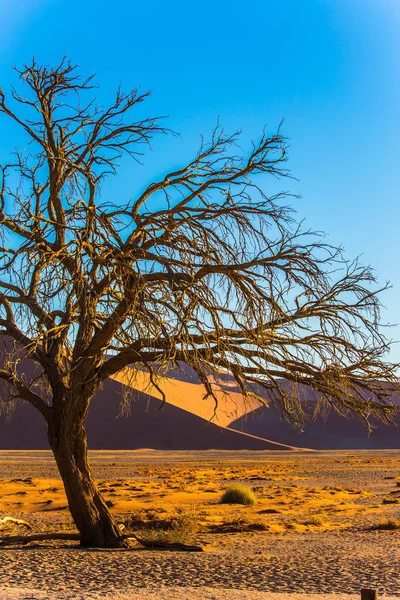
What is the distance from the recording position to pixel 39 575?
846 centimetres

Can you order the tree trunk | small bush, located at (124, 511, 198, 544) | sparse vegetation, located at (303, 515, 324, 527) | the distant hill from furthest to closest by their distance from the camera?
1. the distant hill
2. sparse vegetation, located at (303, 515, 324, 527)
3. small bush, located at (124, 511, 198, 544)
4. the tree trunk

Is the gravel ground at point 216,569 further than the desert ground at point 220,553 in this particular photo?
Yes

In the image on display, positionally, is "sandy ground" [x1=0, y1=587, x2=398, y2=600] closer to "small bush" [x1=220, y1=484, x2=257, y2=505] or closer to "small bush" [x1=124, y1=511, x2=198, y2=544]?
"small bush" [x1=124, y1=511, x2=198, y2=544]

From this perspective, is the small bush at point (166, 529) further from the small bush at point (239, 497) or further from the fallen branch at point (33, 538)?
the small bush at point (239, 497)

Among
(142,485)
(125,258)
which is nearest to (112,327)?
(125,258)


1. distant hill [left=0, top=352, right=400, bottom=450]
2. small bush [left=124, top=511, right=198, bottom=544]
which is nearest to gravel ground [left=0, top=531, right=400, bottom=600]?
small bush [left=124, top=511, right=198, bottom=544]

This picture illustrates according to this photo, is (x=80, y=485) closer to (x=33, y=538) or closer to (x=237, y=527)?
(x=33, y=538)

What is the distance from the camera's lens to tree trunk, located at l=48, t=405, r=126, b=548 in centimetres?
1071

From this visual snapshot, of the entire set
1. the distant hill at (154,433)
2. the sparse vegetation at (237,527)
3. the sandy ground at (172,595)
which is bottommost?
the sparse vegetation at (237,527)

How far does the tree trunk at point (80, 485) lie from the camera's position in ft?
35.1

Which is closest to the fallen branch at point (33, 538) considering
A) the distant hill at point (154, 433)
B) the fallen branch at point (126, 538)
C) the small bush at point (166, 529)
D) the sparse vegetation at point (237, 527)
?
the fallen branch at point (126, 538)

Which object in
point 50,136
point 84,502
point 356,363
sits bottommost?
point 84,502

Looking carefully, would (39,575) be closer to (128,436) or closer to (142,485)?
(142,485)

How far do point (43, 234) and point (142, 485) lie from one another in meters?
19.8
